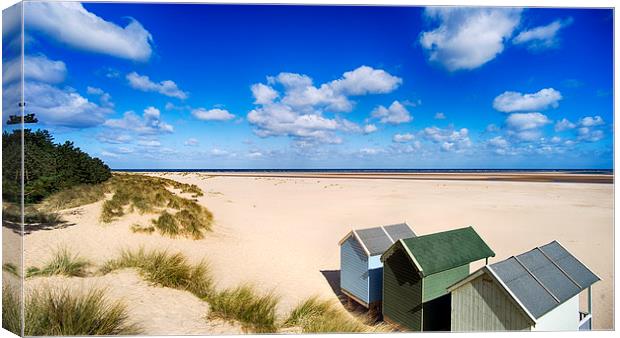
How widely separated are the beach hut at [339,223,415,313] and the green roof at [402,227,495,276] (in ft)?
2.80

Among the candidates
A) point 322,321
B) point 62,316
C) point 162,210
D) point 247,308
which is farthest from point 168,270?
point 162,210

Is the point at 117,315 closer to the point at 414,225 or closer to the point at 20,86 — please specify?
the point at 20,86

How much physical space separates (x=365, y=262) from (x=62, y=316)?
12.0 ft

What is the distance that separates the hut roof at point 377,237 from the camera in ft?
14.3

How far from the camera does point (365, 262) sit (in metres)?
4.38

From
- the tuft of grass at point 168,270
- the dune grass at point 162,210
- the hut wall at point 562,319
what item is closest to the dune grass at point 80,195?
the dune grass at point 162,210

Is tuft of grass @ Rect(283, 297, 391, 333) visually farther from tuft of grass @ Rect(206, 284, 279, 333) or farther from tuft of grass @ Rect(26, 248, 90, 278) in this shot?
tuft of grass @ Rect(26, 248, 90, 278)

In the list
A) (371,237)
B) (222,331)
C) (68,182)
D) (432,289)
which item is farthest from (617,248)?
(68,182)

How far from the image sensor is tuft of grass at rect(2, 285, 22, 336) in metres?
3.09

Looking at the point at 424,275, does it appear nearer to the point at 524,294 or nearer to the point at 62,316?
the point at 524,294

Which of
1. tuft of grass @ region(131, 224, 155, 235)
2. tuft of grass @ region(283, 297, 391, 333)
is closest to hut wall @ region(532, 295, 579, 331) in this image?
tuft of grass @ region(283, 297, 391, 333)

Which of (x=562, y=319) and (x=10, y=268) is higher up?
(x=10, y=268)

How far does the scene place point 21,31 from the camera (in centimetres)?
308

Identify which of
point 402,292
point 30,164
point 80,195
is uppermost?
point 30,164
